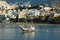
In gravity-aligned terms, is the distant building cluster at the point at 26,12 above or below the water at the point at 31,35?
above

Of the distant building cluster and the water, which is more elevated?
the distant building cluster

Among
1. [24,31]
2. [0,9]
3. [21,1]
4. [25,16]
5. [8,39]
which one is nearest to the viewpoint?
[8,39]

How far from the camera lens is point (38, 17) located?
196 feet

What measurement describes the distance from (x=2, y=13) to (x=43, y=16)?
29.7 feet

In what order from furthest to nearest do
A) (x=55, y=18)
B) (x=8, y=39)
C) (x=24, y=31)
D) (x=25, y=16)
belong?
(x=25, y=16), (x=55, y=18), (x=24, y=31), (x=8, y=39)

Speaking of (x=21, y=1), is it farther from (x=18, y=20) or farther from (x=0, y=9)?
(x=18, y=20)

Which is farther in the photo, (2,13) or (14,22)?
(2,13)

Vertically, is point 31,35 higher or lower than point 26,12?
lower

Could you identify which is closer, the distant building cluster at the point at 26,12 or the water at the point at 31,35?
the water at the point at 31,35

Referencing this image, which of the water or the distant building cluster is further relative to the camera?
the distant building cluster

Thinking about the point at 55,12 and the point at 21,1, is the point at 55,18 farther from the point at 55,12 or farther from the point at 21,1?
the point at 21,1

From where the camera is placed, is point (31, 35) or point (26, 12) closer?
point (31, 35)

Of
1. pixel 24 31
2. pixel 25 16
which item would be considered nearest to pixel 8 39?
pixel 24 31

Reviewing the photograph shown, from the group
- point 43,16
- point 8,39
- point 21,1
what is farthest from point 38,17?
point 8,39
